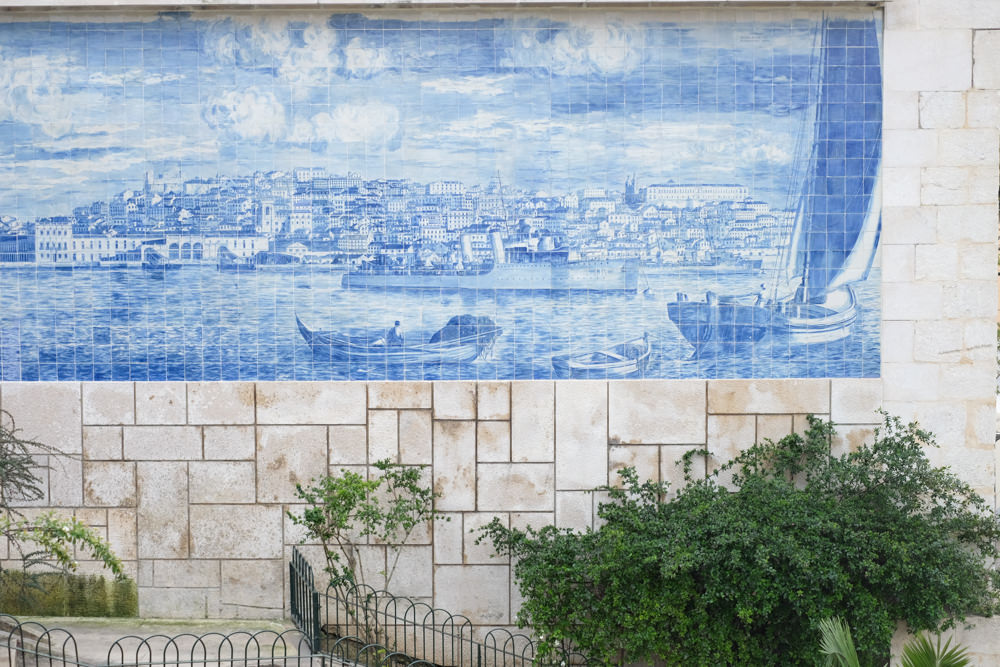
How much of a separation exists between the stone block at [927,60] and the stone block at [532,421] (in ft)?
11.4

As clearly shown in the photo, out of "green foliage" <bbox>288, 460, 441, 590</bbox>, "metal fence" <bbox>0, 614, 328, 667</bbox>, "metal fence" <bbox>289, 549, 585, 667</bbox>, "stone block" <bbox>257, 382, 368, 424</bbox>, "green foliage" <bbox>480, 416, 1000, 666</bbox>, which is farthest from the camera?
"stone block" <bbox>257, 382, 368, 424</bbox>

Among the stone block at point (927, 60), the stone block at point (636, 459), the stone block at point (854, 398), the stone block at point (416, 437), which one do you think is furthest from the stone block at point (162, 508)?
the stone block at point (927, 60)

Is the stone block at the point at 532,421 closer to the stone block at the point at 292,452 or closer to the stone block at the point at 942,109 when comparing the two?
the stone block at the point at 292,452

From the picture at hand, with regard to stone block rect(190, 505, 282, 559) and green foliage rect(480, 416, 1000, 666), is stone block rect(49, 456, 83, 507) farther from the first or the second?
green foliage rect(480, 416, 1000, 666)

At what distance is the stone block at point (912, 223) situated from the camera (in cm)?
635

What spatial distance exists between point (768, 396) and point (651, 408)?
895 mm

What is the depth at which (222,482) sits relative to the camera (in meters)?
6.46

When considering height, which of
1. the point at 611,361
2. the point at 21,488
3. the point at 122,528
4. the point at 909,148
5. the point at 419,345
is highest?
the point at 909,148

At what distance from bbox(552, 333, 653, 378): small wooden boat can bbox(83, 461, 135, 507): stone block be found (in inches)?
132

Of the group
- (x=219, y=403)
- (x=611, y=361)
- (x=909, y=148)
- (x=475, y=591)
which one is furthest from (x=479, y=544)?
(x=909, y=148)

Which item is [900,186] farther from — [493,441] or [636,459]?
[493,441]

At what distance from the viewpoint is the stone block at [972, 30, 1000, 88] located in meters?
6.30

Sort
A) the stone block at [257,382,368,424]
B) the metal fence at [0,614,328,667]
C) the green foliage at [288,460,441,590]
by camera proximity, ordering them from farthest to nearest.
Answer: the stone block at [257,382,368,424] → the green foliage at [288,460,441,590] → the metal fence at [0,614,328,667]

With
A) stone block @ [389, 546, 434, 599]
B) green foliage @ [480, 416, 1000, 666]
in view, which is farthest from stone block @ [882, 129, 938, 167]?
stone block @ [389, 546, 434, 599]
